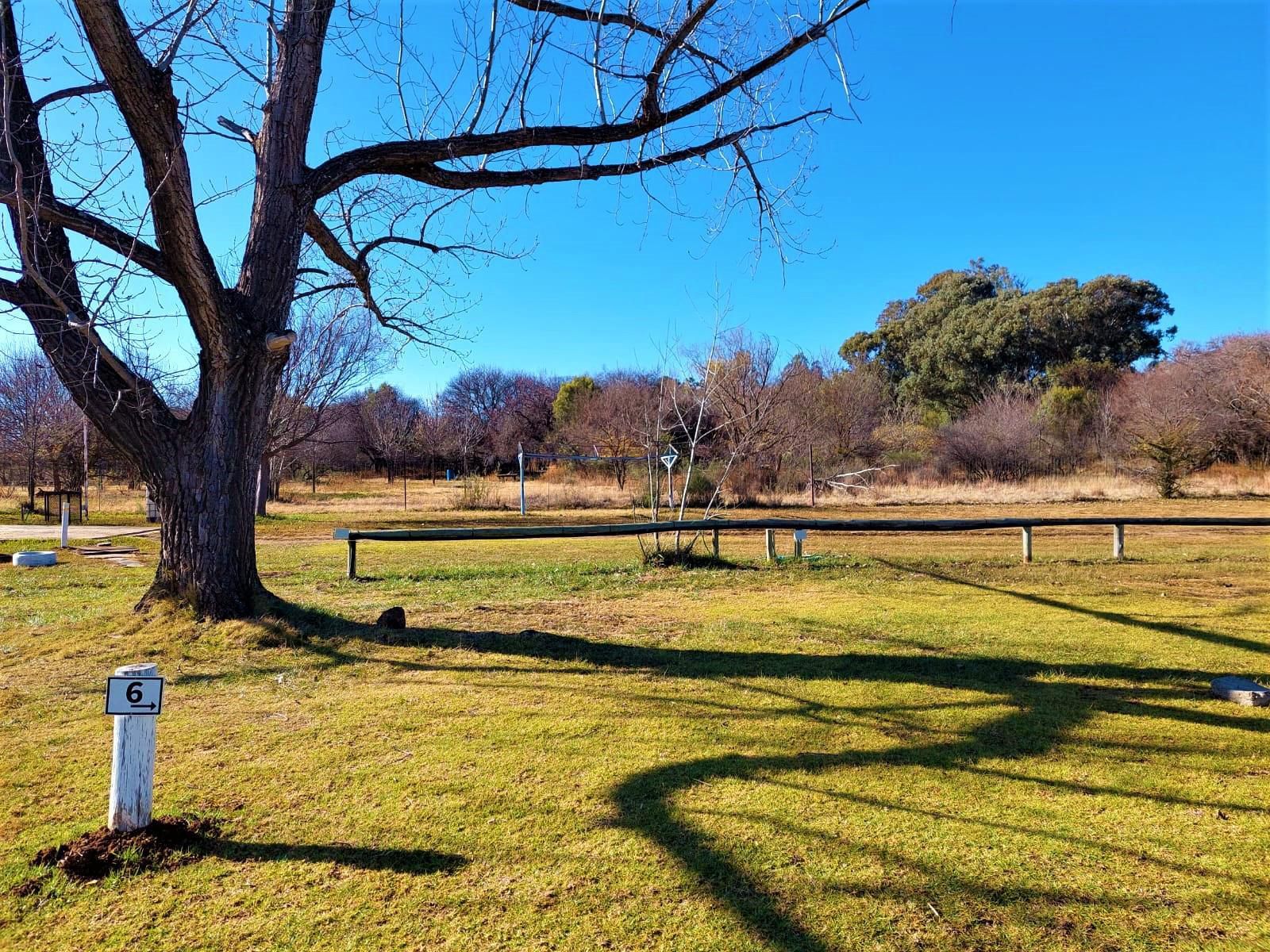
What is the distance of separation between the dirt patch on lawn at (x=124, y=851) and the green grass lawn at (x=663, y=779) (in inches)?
3.1

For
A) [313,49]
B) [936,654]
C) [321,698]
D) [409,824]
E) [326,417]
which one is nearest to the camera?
[409,824]

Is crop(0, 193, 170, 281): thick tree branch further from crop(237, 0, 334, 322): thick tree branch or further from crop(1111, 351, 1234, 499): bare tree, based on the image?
crop(1111, 351, 1234, 499): bare tree

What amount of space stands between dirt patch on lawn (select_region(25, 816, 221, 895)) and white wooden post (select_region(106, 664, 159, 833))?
0.05 m

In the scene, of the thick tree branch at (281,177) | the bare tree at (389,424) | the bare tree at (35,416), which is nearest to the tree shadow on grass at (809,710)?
the thick tree branch at (281,177)

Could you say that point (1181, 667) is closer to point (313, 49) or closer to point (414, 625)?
point (414, 625)

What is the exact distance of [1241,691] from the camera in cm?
476

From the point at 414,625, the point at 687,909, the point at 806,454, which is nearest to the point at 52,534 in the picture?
the point at 414,625

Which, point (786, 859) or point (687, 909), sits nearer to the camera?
point (687, 909)

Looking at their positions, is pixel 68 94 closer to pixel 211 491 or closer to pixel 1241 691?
pixel 211 491

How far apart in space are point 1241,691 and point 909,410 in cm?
4135

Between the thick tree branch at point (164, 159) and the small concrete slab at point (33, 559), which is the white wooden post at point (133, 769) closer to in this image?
the thick tree branch at point (164, 159)

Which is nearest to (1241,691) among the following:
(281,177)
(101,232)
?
(281,177)

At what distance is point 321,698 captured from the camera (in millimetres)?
4910

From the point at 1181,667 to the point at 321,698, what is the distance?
6337mm
